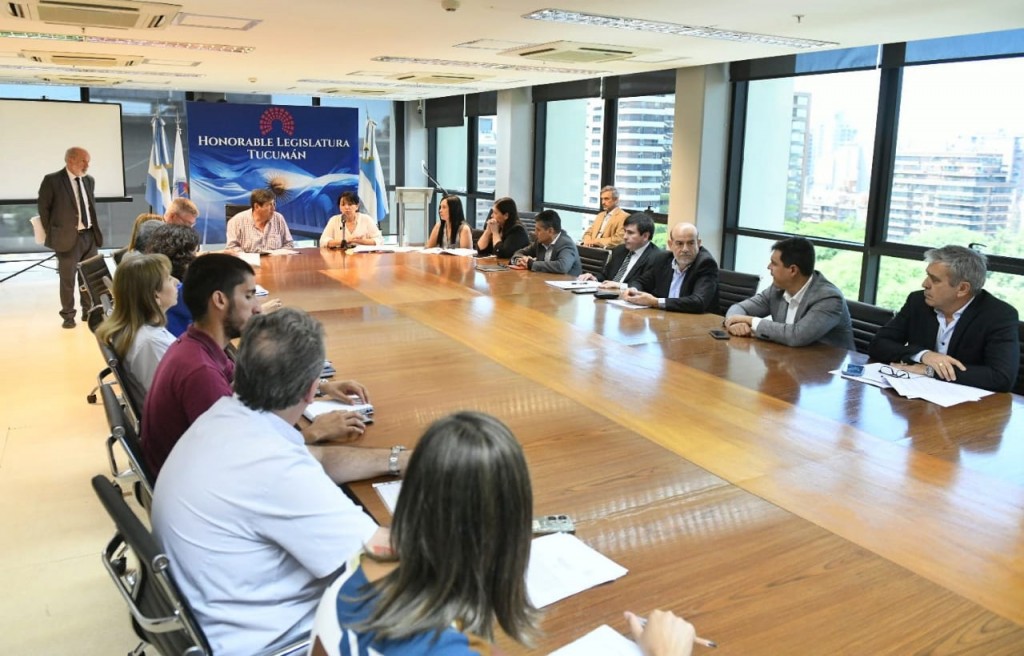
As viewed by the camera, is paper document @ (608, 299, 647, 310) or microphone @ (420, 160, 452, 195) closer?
paper document @ (608, 299, 647, 310)

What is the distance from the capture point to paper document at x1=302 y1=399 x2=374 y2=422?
8.48 feet

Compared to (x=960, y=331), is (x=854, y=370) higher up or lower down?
lower down

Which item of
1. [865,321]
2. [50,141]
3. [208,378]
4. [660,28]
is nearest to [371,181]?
[50,141]

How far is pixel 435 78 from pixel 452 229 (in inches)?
109

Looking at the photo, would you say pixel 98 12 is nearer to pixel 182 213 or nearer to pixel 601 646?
pixel 182 213

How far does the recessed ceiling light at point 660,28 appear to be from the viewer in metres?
5.18

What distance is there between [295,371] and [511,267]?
14.7 feet

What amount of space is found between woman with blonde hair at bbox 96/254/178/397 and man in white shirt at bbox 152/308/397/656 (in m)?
1.44

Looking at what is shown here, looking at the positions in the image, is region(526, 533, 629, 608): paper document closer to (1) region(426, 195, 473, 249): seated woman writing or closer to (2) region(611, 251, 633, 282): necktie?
(2) region(611, 251, 633, 282): necktie

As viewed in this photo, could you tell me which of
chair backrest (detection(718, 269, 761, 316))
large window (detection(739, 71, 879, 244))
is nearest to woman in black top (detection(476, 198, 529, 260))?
chair backrest (detection(718, 269, 761, 316))

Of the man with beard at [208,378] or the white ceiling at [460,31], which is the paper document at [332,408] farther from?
the white ceiling at [460,31]

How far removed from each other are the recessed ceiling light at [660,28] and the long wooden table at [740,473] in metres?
2.26

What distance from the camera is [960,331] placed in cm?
324

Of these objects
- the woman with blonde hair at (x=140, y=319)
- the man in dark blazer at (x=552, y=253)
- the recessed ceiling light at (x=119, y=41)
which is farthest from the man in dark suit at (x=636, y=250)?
the recessed ceiling light at (x=119, y=41)
